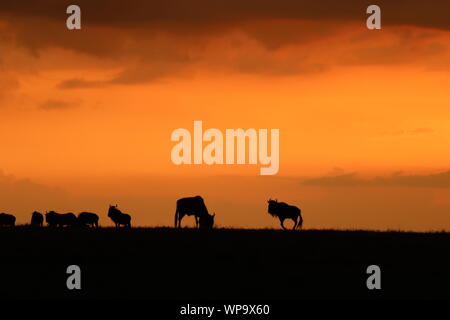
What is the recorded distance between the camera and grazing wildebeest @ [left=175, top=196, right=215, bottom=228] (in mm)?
56091

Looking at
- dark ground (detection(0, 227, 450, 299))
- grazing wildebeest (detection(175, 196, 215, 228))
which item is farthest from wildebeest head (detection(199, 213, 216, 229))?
dark ground (detection(0, 227, 450, 299))

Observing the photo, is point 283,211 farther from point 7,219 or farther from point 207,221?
point 7,219

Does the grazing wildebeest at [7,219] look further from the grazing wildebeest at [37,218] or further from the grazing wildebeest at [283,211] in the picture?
the grazing wildebeest at [283,211]

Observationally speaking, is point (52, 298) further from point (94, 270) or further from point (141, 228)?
point (141, 228)

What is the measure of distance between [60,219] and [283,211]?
460 inches

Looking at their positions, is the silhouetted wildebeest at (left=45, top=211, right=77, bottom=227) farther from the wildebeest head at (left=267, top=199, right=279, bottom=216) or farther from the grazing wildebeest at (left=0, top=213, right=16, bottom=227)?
the wildebeest head at (left=267, top=199, right=279, bottom=216)

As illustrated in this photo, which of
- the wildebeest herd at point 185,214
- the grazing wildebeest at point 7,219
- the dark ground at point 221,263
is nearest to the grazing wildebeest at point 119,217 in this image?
the wildebeest herd at point 185,214

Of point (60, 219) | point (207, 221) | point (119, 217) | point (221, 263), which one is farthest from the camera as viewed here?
point (119, 217)

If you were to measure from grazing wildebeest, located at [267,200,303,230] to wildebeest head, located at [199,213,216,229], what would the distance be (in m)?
4.02

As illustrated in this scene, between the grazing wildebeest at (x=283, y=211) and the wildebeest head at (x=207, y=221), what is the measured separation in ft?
13.2

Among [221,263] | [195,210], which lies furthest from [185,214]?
[221,263]

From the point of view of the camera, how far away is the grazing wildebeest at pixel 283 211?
58625 millimetres

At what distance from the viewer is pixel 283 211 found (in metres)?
58.7

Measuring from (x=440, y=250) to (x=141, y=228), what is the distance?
14571 millimetres
